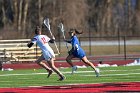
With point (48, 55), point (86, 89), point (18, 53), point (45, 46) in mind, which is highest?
point (45, 46)

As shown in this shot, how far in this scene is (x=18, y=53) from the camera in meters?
37.4

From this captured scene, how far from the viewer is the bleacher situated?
120ft

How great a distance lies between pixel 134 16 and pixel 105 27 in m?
5.55

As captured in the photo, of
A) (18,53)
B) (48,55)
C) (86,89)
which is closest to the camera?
(86,89)

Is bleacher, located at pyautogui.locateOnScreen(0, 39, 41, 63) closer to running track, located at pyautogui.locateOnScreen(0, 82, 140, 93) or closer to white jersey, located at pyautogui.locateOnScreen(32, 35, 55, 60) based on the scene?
white jersey, located at pyautogui.locateOnScreen(32, 35, 55, 60)

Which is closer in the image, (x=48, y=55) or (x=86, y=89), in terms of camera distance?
(x=86, y=89)

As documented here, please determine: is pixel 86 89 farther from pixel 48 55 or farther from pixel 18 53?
A: pixel 18 53

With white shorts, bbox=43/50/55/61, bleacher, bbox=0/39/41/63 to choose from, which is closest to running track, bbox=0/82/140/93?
white shorts, bbox=43/50/55/61

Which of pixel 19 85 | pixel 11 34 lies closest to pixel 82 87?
pixel 19 85

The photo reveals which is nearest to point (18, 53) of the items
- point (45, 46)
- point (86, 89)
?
point (45, 46)

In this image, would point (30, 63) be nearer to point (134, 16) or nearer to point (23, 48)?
point (23, 48)

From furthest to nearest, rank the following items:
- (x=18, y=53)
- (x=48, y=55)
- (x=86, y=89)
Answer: (x=18, y=53) → (x=48, y=55) → (x=86, y=89)

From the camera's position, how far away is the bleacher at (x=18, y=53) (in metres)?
36.6

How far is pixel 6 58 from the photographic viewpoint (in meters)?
36.7
